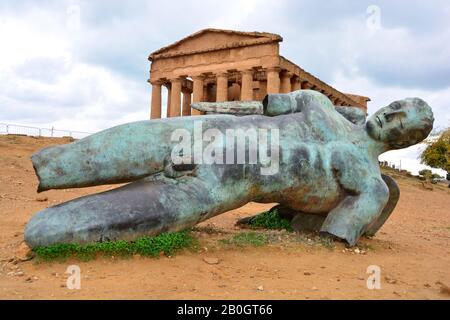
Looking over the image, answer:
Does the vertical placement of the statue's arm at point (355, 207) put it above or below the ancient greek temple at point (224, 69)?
below

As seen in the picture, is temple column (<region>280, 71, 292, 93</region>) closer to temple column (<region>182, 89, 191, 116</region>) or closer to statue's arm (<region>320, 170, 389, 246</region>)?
temple column (<region>182, 89, 191, 116</region>)

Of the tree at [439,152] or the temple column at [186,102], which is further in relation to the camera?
the temple column at [186,102]

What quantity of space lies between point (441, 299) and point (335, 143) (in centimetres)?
185

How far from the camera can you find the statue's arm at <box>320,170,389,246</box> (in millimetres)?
4473

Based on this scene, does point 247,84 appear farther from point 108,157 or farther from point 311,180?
point 108,157

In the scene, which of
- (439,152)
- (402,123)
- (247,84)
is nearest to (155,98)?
(247,84)

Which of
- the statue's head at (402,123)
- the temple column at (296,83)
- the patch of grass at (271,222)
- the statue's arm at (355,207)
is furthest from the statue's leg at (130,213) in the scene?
the temple column at (296,83)

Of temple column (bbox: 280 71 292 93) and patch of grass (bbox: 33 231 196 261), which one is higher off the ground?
temple column (bbox: 280 71 292 93)

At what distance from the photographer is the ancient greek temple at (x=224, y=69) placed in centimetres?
2511

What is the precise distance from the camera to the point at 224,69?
27.0 m

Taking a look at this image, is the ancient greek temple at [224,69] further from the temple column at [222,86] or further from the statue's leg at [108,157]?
the statue's leg at [108,157]

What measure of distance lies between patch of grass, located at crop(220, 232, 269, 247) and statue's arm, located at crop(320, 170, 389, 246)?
627 millimetres

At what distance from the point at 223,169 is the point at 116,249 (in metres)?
1.15

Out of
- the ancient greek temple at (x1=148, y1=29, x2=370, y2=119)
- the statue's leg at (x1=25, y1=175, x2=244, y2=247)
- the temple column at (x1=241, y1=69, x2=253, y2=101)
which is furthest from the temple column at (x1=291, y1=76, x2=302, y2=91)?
the statue's leg at (x1=25, y1=175, x2=244, y2=247)
